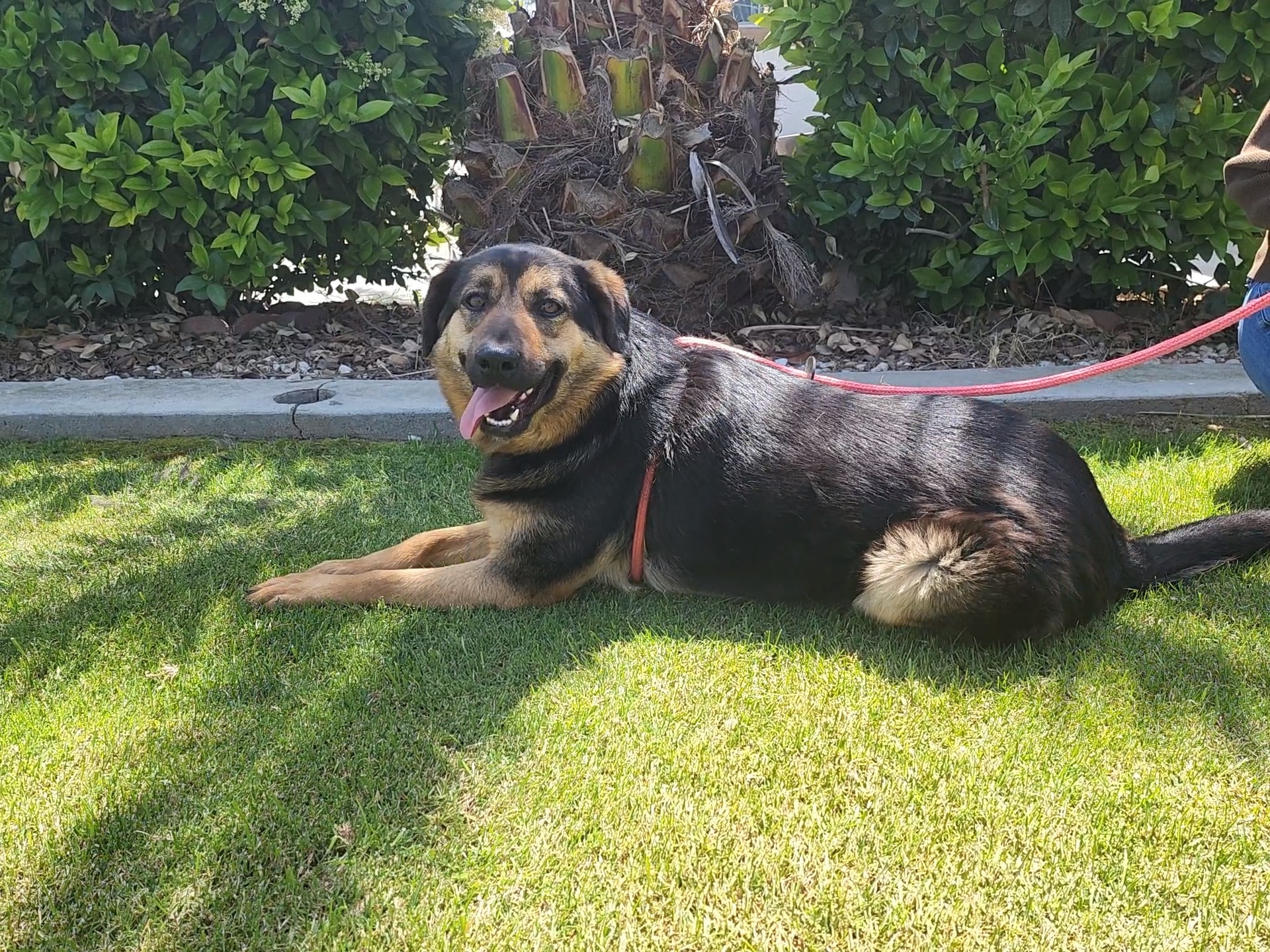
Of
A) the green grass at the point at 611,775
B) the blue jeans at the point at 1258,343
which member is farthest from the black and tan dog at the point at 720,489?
the blue jeans at the point at 1258,343

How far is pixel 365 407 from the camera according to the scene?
5.21m

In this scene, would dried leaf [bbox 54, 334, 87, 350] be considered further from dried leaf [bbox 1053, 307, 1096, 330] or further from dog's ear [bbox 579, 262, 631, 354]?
dried leaf [bbox 1053, 307, 1096, 330]

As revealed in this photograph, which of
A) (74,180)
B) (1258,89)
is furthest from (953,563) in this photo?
(74,180)

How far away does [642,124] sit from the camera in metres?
5.91

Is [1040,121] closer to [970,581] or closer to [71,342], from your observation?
[970,581]

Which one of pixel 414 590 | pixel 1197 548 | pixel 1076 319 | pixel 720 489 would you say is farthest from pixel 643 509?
pixel 1076 319

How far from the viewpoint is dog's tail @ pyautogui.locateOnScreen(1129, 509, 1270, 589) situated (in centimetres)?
312

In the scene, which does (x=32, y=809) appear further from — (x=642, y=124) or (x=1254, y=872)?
(x=642, y=124)

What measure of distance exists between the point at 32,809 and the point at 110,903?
18.4 inches

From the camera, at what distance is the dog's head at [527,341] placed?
3098mm

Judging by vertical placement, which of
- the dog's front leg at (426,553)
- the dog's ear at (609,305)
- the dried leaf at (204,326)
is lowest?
the dog's front leg at (426,553)

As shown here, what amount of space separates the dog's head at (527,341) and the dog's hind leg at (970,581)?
128 cm

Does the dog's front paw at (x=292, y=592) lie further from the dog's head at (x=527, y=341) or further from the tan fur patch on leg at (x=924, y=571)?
the tan fur patch on leg at (x=924, y=571)

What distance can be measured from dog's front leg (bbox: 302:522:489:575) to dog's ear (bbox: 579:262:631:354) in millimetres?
922
